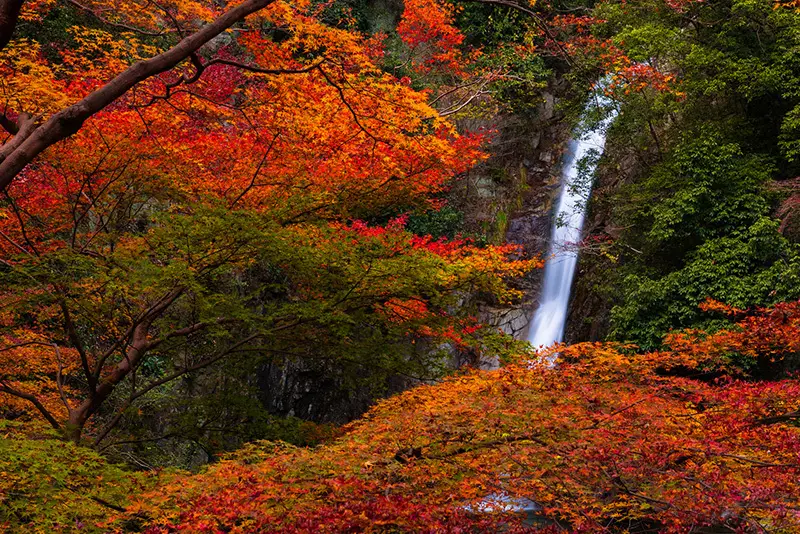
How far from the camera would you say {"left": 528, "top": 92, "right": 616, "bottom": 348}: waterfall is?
16.7m

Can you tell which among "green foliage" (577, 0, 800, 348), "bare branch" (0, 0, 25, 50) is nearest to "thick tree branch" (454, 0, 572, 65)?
"bare branch" (0, 0, 25, 50)

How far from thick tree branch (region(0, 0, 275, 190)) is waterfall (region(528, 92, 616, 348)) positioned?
44.3 feet

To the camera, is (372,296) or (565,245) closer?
(372,296)

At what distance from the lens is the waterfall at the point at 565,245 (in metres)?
16.7

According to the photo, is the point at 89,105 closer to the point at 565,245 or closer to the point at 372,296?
the point at 372,296

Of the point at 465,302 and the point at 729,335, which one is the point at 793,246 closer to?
the point at 729,335

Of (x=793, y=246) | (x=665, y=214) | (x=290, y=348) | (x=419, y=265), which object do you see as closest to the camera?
(x=419, y=265)

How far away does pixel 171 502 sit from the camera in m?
4.74

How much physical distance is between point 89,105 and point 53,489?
126 inches

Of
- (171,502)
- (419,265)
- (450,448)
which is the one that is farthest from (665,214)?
(171,502)

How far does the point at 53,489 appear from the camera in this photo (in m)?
4.70

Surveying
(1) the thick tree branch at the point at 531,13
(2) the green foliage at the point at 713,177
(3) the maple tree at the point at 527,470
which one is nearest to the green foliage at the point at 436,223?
(2) the green foliage at the point at 713,177

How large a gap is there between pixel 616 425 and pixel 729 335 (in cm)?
288

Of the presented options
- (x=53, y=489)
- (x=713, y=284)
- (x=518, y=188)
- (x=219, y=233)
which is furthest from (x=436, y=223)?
(x=53, y=489)
